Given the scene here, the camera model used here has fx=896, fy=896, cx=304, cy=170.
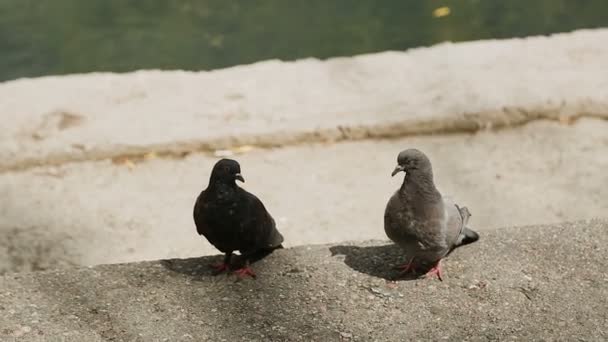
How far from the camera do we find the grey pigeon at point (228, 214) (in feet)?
13.4

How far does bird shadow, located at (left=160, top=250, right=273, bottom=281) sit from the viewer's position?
167 inches

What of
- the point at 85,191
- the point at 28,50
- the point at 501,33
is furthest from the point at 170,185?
the point at 501,33

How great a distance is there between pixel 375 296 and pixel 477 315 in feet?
1.49

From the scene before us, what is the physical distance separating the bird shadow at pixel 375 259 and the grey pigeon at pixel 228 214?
46 centimetres

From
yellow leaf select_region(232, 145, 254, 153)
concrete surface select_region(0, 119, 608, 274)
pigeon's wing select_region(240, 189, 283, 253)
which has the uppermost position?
pigeon's wing select_region(240, 189, 283, 253)

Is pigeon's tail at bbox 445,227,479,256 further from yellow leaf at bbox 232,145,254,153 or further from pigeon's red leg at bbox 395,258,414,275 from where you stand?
yellow leaf at bbox 232,145,254,153

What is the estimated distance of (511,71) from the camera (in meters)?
6.91

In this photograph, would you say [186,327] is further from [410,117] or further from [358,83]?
[358,83]

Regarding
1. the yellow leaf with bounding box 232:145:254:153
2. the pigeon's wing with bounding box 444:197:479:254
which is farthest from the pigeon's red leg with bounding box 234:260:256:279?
the yellow leaf with bounding box 232:145:254:153

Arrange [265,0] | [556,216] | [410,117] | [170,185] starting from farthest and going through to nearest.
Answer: [265,0], [410,117], [170,185], [556,216]

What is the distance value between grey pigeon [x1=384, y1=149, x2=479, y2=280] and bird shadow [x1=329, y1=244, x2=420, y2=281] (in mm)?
214

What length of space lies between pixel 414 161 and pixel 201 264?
3.94 ft

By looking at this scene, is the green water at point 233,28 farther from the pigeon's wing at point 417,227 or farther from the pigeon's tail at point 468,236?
the pigeon's wing at point 417,227

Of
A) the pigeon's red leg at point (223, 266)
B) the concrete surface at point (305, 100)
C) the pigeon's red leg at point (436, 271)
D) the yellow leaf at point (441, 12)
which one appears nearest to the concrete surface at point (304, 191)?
the concrete surface at point (305, 100)
